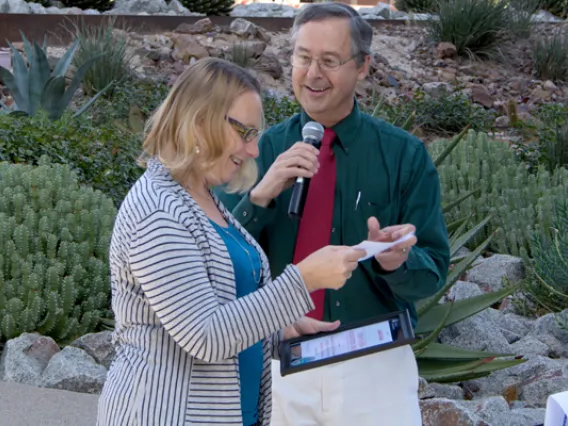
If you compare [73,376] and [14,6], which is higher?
[73,376]

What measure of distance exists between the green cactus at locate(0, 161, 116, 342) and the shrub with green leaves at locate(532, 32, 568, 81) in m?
9.65

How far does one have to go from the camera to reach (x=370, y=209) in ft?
10.2

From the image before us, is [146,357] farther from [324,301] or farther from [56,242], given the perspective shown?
[56,242]

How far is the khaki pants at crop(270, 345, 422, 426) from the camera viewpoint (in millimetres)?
2771

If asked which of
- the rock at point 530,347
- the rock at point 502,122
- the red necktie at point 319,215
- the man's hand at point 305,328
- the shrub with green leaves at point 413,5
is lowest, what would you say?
the rock at point 502,122

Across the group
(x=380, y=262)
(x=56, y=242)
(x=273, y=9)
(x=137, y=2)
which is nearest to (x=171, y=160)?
(x=380, y=262)

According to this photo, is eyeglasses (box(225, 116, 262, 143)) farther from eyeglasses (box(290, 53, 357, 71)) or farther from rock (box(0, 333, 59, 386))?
rock (box(0, 333, 59, 386))

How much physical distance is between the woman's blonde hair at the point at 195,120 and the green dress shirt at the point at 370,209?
0.60 m

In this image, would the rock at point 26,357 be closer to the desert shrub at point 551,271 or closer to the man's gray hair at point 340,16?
the man's gray hair at point 340,16

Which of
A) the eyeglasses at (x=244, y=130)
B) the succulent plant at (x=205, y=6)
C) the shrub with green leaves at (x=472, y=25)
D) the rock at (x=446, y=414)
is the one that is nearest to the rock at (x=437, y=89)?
the shrub with green leaves at (x=472, y=25)

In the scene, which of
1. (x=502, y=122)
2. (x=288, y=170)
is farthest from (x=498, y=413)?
(x=502, y=122)

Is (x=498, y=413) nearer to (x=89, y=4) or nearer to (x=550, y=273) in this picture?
(x=550, y=273)

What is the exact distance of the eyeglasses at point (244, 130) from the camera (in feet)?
8.10

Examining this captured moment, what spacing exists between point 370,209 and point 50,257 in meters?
2.54
